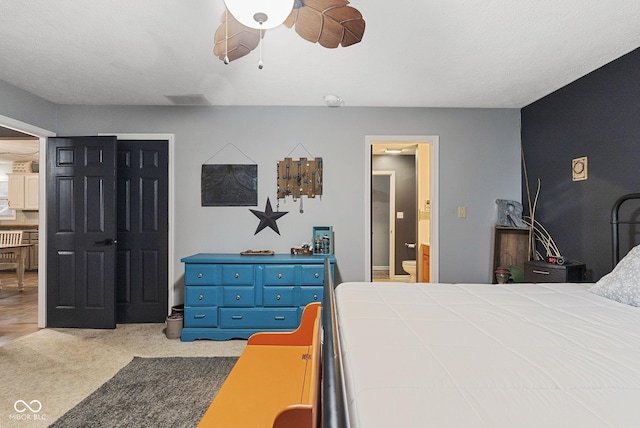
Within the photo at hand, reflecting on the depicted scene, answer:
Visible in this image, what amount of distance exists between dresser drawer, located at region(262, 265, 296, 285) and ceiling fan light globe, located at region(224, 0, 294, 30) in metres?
2.31

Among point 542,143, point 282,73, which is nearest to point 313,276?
point 282,73

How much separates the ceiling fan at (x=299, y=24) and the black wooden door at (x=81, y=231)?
2.54m

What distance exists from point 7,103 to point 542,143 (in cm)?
533

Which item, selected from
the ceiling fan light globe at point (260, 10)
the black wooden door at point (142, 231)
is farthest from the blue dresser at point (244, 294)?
the ceiling fan light globe at point (260, 10)

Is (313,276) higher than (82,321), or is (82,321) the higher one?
(313,276)

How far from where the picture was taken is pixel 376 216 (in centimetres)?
710

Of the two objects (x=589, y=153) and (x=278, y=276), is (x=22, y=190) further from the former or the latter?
(x=589, y=153)

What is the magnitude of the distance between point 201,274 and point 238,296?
426mm

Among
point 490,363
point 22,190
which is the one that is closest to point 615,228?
point 490,363

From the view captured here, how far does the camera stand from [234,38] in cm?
177

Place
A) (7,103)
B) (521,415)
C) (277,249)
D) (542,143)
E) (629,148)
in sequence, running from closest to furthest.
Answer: (521,415) < (629,148) < (7,103) < (542,143) < (277,249)

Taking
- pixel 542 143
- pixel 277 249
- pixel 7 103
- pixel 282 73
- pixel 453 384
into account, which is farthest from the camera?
pixel 277 249

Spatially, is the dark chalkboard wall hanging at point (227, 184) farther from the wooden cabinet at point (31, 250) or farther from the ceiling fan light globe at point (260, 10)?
the wooden cabinet at point (31, 250)

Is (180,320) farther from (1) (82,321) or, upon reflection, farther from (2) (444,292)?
(2) (444,292)
